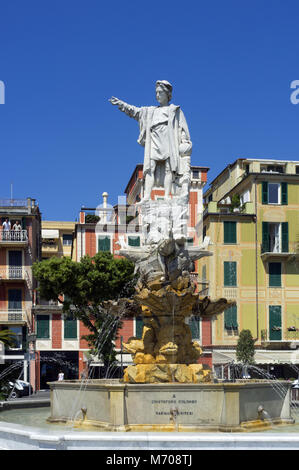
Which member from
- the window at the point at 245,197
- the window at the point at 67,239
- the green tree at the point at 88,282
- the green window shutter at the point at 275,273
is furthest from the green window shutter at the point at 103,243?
the window at the point at 67,239

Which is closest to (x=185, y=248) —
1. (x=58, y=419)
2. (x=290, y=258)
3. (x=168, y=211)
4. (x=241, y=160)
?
(x=168, y=211)

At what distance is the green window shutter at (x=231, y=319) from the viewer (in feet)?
160

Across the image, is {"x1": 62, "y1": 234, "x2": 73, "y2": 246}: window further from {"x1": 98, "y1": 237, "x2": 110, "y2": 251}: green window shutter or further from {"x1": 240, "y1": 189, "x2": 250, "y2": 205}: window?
{"x1": 240, "y1": 189, "x2": 250, "y2": 205}: window

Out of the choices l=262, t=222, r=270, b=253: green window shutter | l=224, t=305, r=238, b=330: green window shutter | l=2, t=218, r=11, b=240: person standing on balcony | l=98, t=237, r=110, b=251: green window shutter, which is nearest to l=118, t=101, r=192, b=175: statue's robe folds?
l=224, t=305, r=238, b=330: green window shutter

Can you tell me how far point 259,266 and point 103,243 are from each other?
11685 mm

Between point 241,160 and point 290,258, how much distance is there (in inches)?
457

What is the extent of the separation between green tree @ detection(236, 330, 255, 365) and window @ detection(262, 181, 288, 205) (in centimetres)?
1088

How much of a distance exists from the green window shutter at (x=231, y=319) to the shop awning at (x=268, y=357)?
1.94m

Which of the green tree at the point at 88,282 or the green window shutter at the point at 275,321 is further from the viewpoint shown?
the green window shutter at the point at 275,321

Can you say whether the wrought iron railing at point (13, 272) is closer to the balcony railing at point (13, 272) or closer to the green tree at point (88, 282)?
the balcony railing at point (13, 272)

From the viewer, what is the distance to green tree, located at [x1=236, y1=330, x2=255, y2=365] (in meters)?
43.6

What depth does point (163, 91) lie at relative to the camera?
60.8ft

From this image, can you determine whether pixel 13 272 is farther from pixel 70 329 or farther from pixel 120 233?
pixel 120 233
